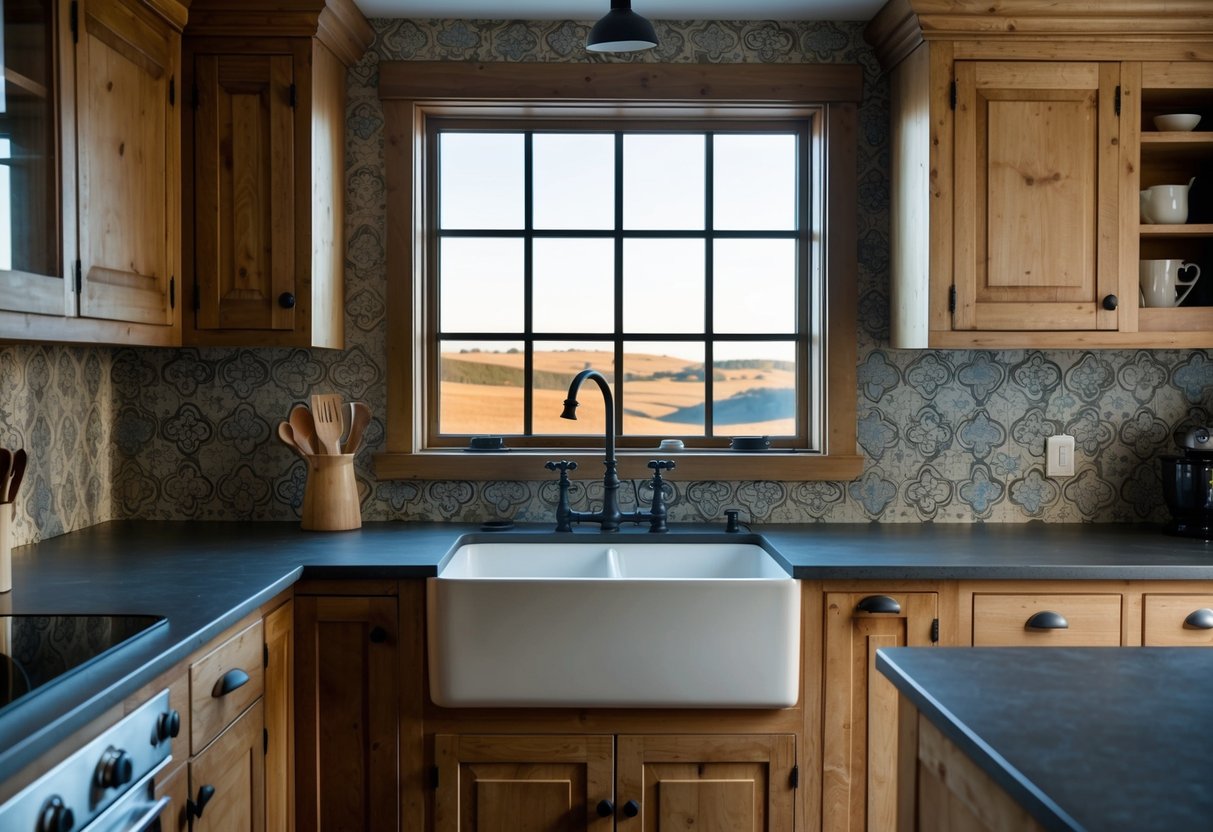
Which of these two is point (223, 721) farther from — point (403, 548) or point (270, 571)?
point (403, 548)

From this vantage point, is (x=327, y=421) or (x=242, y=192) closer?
(x=242, y=192)

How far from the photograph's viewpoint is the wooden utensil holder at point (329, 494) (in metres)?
2.76

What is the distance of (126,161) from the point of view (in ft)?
7.69

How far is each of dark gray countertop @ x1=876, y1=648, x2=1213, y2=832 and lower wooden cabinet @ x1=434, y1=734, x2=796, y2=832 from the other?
2.85 ft

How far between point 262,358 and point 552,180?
995 mm

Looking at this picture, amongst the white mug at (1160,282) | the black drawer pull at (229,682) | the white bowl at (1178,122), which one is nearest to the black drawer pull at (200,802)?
the black drawer pull at (229,682)

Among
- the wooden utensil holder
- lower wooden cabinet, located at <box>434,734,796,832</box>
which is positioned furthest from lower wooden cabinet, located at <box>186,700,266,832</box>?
the wooden utensil holder

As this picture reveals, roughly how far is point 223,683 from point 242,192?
1.33 meters

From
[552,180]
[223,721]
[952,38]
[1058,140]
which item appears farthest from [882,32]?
[223,721]

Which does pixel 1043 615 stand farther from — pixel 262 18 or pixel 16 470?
pixel 262 18

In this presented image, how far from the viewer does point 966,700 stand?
1.33 m

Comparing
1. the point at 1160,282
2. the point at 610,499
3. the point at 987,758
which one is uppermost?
the point at 1160,282

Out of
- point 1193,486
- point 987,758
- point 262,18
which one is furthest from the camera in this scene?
point 1193,486

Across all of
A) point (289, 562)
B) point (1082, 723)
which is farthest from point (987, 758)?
point (289, 562)
